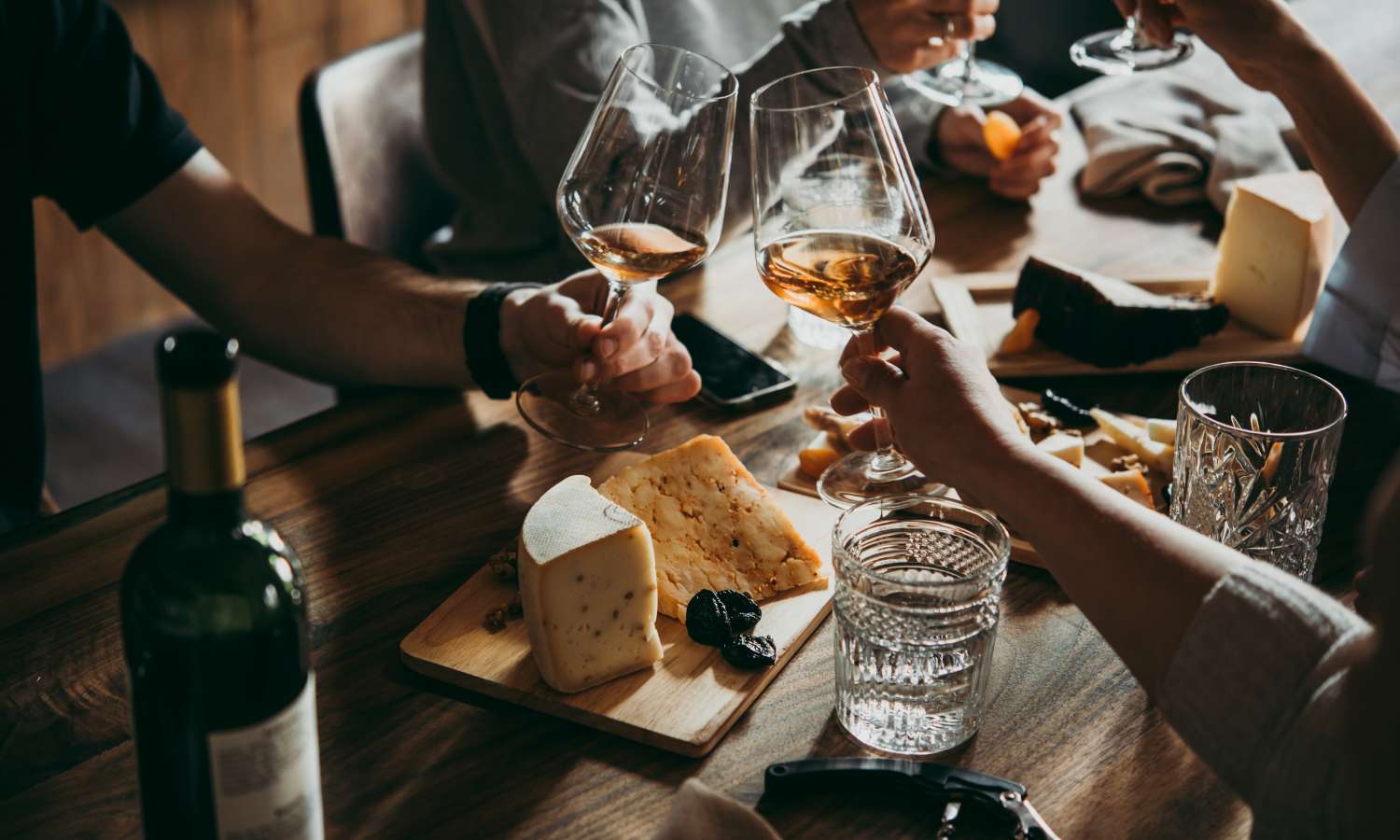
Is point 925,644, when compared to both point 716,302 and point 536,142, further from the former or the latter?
point 536,142

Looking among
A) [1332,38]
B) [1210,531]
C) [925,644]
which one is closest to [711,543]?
[925,644]

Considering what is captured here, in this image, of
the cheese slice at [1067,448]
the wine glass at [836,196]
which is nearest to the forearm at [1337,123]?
the cheese slice at [1067,448]

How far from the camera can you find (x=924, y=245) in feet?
3.46

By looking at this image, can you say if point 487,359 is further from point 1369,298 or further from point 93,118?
point 1369,298

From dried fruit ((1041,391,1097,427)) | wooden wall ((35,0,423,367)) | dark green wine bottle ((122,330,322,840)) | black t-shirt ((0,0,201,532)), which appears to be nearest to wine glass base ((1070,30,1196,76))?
dried fruit ((1041,391,1097,427))

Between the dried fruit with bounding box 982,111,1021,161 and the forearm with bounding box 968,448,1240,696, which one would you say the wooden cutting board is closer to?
the forearm with bounding box 968,448,1240,696

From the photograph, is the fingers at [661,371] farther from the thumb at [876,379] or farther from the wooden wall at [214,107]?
the wooden wall at [214,107]

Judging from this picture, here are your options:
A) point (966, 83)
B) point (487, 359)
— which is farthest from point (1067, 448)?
point (966, 83)

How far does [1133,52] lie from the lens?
1.54 m

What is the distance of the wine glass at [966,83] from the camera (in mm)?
1666

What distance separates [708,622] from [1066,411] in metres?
0.51

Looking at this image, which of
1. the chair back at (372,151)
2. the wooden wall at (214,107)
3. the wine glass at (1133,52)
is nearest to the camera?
the wine glass at (1133,52)

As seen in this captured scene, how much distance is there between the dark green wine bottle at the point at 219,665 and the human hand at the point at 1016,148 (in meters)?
1.38

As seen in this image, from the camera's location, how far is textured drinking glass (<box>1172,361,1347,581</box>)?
961mm
